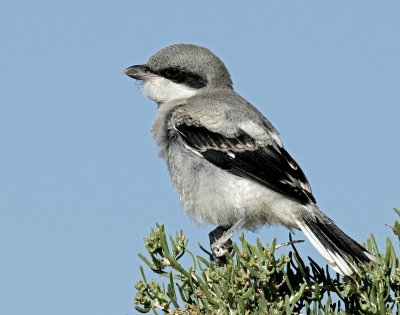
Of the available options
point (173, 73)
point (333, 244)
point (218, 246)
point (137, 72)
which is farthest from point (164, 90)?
point (333, 244)

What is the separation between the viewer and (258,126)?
5699 mm

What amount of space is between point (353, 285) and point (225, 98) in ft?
9.69

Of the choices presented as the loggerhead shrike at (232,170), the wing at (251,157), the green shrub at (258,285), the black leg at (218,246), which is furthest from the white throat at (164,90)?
the green shrub at (258,285)

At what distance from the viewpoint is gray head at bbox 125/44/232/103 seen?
6.54 meters

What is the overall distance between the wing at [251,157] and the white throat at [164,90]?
0.77 metres

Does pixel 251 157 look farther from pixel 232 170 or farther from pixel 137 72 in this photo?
pixel 137 72

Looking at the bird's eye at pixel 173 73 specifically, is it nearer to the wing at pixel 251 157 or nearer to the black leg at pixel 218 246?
the wing at pixel 251 157

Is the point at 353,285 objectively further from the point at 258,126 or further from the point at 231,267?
the point at 258,126

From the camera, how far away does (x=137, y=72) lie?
666cm

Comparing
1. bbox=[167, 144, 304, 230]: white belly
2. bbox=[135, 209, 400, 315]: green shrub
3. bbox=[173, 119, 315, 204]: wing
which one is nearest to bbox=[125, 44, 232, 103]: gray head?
bbox=[173, 119, 315, 204]: wing

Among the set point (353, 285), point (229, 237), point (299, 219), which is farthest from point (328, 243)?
point (353, 285)

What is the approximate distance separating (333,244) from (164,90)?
8.28ft

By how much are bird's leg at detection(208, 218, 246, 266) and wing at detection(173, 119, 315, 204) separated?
39 cm

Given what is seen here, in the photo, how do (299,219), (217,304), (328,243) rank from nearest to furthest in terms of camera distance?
1. (217,304)
2. (328,243)
3. (299,219)
